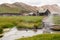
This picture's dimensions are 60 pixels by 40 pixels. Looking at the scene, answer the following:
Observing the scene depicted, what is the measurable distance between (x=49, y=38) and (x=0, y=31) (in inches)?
491

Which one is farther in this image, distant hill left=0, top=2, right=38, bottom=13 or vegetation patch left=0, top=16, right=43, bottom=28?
distant hill left=0, top=2, right=38, bottom=13

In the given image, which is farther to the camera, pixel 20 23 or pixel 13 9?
pixel 13 9

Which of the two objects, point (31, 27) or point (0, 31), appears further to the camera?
point (31, 27)

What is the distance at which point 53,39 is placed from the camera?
22.6 m

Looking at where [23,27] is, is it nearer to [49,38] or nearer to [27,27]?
[27,27]

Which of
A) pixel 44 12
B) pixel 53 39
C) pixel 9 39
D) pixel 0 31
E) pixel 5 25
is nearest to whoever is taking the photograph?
pixel 53 39

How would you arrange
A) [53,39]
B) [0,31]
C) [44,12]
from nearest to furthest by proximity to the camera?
[53,39], [0,31], [44,12]

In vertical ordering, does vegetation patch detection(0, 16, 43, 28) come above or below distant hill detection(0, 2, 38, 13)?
above

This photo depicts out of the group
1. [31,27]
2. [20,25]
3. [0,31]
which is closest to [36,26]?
[31,27]

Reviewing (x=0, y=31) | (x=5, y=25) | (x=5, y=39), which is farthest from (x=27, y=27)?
(x=5, y=39)

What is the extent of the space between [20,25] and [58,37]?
20.4 m

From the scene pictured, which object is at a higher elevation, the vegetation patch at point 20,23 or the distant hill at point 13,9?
the vegetation patch at point 20,23

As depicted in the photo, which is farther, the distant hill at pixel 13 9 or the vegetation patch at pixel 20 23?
the distant hill at pixel 13 9

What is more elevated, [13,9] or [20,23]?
[20,23]
